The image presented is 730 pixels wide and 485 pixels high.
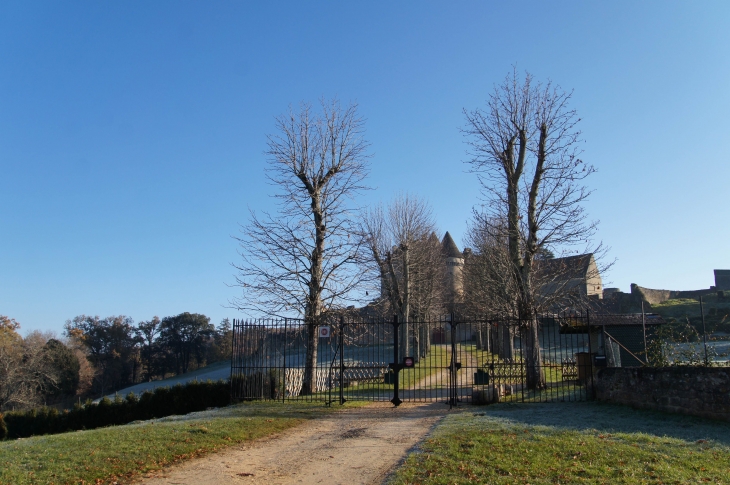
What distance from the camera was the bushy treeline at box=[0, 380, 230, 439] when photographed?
18719 millimetres

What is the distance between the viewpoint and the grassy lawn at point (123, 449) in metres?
7.48

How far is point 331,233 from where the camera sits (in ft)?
65.8

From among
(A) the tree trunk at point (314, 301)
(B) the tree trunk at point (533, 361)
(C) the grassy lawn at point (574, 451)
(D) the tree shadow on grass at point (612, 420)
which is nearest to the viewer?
(C) the grassy lawn at point (574, 451)

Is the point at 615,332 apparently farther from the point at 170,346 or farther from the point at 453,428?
the point at 170,346

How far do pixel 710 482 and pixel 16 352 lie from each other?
173 ft

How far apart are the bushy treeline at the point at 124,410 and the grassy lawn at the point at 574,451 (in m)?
10.2

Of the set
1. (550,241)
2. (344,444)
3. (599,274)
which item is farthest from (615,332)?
(344,444)

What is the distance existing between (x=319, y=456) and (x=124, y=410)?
14.2 m

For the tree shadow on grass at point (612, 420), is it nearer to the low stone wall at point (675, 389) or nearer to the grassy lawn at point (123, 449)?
the low stone wall at point (675, 389)

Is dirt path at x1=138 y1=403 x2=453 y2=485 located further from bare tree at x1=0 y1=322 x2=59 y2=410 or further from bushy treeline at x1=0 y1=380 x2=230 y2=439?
bare tree at x1=0 y1=322 x2=59 y2=410

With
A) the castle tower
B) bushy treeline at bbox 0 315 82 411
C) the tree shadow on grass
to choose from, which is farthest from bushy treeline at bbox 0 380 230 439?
the castle tower

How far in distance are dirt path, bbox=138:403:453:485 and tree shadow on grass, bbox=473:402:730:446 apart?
203cm

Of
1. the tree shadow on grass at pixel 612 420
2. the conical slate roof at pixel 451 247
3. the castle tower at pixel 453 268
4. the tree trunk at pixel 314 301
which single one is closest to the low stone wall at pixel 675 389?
the tree shadow on grass at pixel 612 420

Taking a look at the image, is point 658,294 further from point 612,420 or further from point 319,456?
point 319,456
